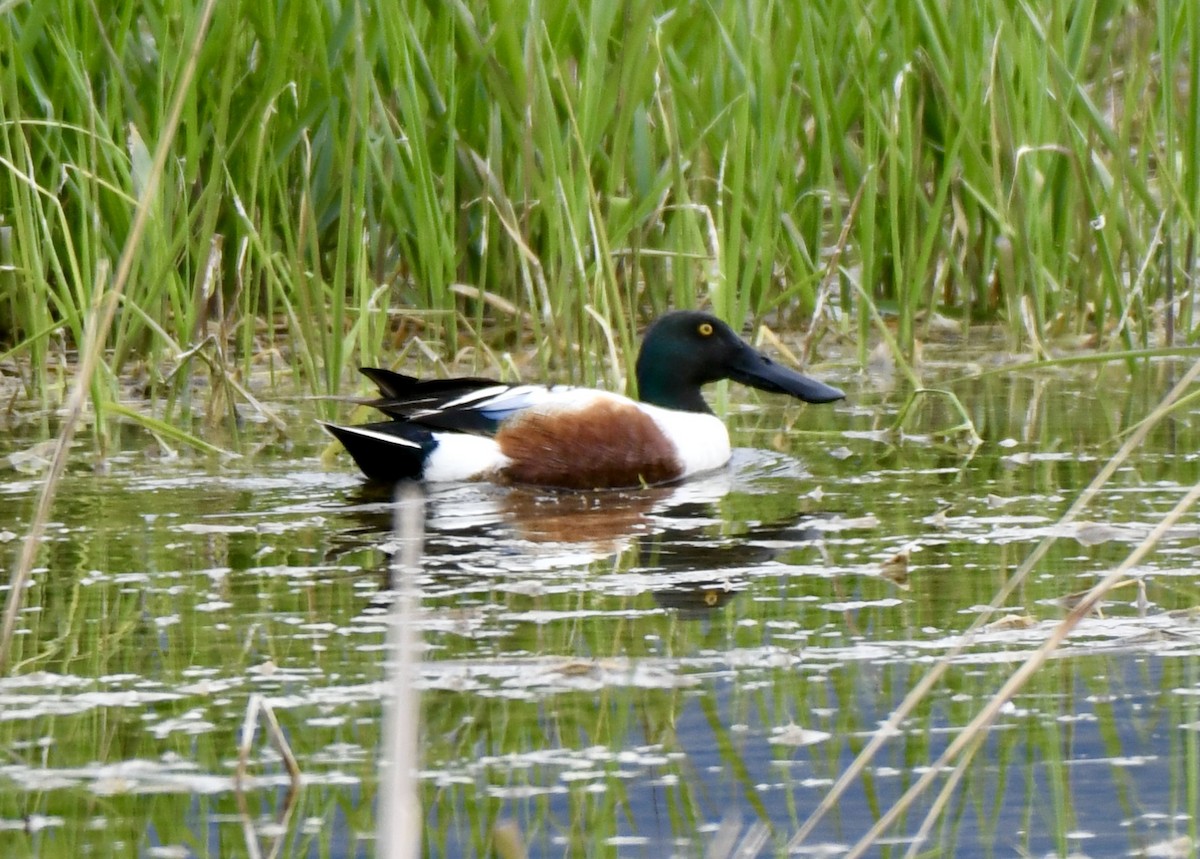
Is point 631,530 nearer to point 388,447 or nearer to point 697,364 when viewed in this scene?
point 388,447

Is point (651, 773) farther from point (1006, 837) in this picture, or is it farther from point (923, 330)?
point (923, 330)

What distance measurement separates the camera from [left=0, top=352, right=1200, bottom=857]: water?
8.29ft

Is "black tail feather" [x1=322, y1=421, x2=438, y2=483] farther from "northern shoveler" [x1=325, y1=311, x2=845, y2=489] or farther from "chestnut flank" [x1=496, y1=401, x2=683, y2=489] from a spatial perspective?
"chestnut flank" [x1=496, y1=401, x2=683, y2=489]

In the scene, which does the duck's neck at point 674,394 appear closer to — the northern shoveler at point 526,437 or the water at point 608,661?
the northern shoveler at point 526,437

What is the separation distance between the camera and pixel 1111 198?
638cm

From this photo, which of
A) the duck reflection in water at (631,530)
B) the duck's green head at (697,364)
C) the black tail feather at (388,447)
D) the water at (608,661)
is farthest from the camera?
the duck's green head at (697,364)

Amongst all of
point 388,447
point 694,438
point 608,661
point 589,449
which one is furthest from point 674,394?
point 608,661

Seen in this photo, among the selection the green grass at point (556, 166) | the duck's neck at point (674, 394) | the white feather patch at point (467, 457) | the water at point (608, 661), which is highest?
the green grass at point (556, 166)

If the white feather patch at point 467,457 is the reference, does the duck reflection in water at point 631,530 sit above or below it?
below

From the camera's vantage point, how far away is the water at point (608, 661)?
8.29ft

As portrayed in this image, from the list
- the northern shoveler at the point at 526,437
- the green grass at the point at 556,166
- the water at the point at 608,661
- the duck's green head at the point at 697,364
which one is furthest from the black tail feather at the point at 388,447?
the duck's green head at the point at 697,364

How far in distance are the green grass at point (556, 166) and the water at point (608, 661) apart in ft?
2.61

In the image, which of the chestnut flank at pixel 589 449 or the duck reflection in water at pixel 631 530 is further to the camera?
the chestnut flank at pixel 589 449

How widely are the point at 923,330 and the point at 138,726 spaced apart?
4.99m
